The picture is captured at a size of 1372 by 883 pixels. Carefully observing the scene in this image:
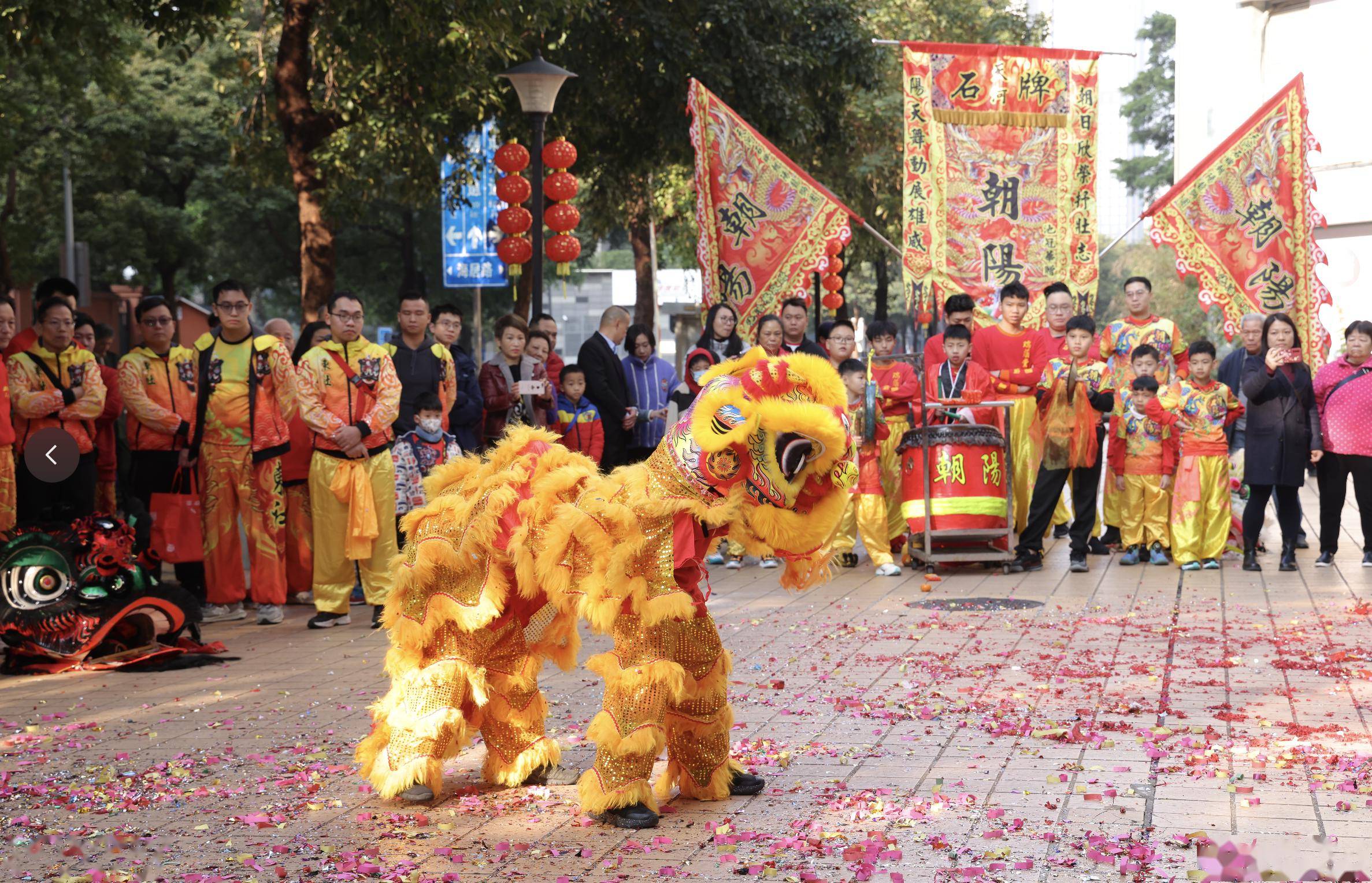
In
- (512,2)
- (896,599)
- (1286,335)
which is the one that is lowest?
(896,599)

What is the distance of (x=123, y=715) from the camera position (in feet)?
21.7

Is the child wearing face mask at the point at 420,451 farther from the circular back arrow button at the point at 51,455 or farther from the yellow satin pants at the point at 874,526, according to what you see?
the yellow satin pants at the point at 874,526

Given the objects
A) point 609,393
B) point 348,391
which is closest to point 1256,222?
point 609,393

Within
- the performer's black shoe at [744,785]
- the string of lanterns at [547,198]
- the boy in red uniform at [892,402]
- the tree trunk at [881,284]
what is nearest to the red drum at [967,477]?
the boy in red uniform at [892,402]

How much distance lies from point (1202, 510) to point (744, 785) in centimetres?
677

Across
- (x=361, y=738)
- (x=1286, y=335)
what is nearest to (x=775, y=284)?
(x=1286, y=335)

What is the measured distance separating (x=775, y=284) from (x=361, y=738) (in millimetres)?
7323

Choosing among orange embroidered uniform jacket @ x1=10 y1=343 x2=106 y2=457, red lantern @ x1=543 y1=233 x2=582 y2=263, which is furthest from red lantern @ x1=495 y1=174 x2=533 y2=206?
orange embroidered uniform jacket @ x1=10 y1=343 x2=106 y2=457

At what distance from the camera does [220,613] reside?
9.40 m

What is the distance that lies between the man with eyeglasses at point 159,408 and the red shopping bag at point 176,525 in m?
0.09

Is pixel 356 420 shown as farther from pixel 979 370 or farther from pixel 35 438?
pixel 979 370

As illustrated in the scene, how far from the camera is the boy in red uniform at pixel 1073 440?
10.9m

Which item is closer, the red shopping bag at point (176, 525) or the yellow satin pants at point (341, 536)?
the yellow satin pants at point (341, 536)

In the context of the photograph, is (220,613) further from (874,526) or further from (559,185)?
(559,185)
